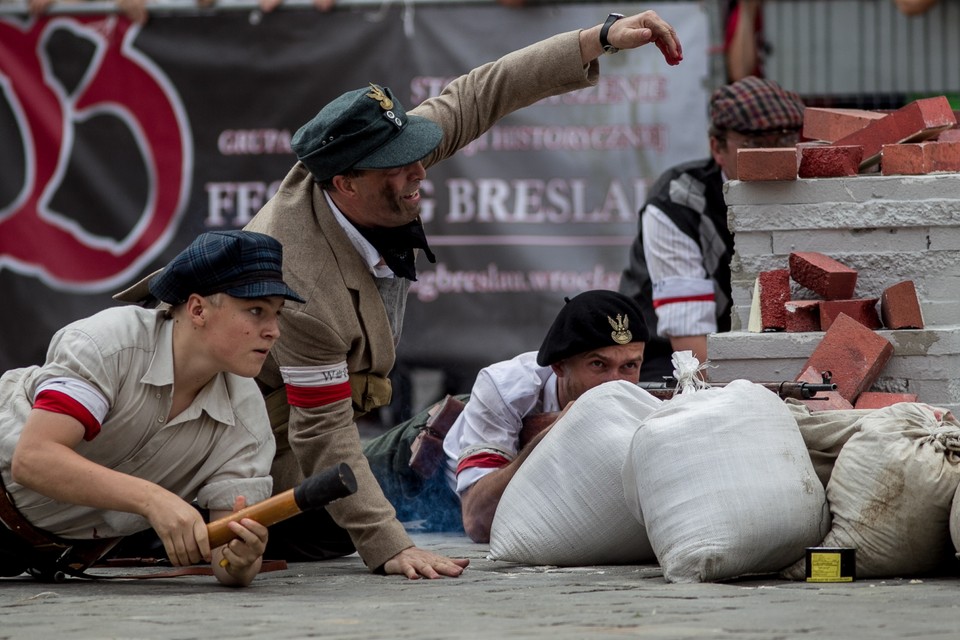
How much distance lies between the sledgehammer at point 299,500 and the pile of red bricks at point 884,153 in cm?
188

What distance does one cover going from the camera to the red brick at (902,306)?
177 inches

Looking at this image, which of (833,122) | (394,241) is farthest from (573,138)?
(394,241)

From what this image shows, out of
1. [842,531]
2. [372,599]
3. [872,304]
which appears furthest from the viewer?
[872,304]

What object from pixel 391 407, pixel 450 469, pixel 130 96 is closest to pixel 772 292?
pixel 450 469

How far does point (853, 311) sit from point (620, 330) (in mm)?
682

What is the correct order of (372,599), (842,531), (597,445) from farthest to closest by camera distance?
(597,445) → (842,531) → (372,599)

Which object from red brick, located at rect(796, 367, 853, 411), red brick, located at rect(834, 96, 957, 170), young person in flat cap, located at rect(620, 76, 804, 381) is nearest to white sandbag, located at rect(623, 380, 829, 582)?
red brick, located at rect(796, 367, 853, 411)

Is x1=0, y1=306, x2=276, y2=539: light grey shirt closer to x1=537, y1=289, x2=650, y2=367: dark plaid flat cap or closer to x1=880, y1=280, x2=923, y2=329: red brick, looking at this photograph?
x1=537, y1=289, x2=650, y2=367: dark plaid flat cap

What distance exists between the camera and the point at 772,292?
461 cm

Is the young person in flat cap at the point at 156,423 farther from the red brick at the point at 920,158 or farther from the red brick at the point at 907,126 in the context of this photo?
the red brick at the point at 907,126

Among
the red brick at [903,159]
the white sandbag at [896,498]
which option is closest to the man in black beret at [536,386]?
the red brick at [903,159]

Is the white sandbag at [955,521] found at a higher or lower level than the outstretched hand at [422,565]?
higher

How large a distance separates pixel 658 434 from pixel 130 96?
416cm

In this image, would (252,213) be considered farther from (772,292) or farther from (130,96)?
(772,292)
